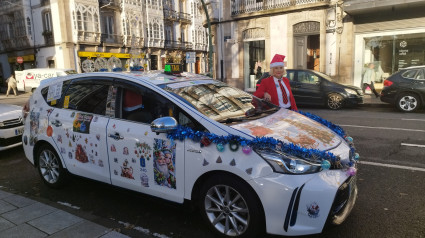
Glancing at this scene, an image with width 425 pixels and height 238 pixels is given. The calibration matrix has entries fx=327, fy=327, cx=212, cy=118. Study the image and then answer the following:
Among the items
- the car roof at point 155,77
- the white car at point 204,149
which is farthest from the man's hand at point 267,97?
the car roof at point 155,77

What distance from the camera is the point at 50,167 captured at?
15.0ft

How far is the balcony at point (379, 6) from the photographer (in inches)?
560

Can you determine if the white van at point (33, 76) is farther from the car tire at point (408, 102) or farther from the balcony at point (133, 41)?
the car tire at point (408, 102)

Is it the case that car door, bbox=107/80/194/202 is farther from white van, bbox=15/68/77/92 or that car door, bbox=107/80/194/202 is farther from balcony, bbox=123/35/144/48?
balcony, bbox=123/35/144/48

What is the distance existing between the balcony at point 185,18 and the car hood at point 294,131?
40.7 metres

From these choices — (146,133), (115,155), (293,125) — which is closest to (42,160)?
(115,155)

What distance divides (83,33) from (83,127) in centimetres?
2901

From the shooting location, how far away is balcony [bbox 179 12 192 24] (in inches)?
1662

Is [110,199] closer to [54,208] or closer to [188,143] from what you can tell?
[54,208]

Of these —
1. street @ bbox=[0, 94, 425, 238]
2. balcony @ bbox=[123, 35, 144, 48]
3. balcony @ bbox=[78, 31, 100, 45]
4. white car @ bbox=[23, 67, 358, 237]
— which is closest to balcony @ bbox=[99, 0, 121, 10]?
balcony @ bbox=[123, 35, 144, 48]

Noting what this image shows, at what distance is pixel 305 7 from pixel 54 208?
58.1 feet

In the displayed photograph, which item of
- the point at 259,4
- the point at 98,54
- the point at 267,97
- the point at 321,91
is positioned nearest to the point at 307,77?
the point at 321,91

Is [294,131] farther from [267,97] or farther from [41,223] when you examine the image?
[41,223]

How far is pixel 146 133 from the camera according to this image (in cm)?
336
